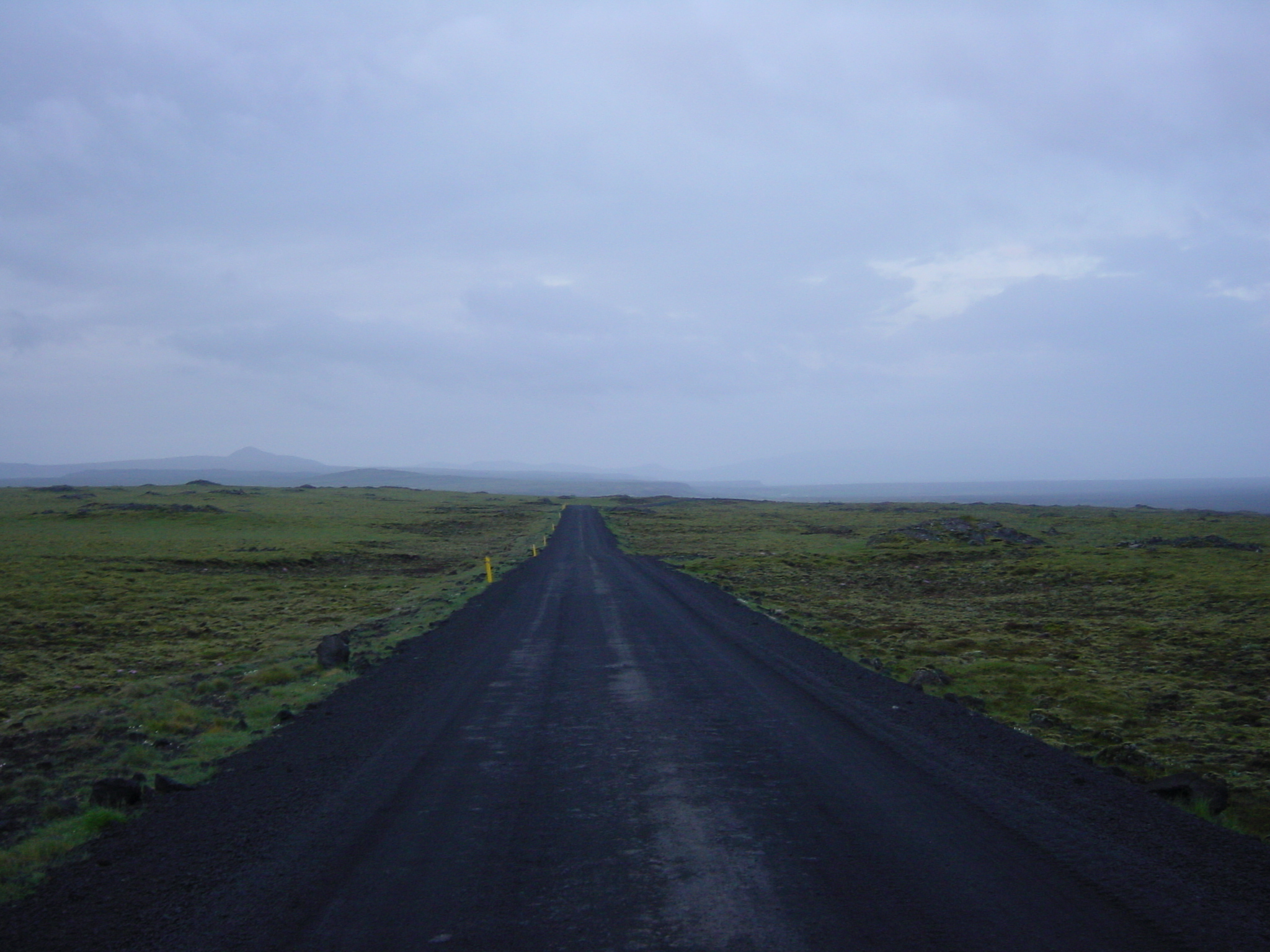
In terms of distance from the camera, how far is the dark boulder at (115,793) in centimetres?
866

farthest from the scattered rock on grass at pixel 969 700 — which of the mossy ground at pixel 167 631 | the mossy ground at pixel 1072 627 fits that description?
the mossy ground at pixel 167 631

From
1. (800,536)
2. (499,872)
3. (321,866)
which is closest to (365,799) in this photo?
(321,866)

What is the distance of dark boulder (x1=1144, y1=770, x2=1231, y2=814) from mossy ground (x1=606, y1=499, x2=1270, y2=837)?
188mm

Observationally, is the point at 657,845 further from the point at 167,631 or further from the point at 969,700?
the point at 167,631

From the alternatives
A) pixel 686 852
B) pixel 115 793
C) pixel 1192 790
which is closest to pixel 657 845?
pixel 686 852

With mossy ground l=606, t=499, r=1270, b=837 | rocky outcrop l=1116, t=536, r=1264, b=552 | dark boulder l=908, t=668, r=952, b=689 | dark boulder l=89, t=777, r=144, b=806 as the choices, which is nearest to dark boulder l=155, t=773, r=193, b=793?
dark boulder l=89, t=777, r=144, b=806

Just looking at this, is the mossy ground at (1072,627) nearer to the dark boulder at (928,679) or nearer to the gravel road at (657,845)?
the dark boulder at (928,679)

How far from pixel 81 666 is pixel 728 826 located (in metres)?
19.4

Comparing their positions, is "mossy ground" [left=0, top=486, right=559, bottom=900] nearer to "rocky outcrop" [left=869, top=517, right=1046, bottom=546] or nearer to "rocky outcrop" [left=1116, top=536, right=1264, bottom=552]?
"rocky outcrop" [left=869, top=517, right=1046, bottom=546]

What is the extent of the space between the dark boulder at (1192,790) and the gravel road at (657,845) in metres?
0.38

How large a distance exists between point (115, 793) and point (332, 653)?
26.5 ft

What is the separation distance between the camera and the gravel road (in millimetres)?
5617

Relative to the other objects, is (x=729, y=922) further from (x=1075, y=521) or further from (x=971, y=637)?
(x=1075, y=521)

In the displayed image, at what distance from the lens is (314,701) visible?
13.5 meters
